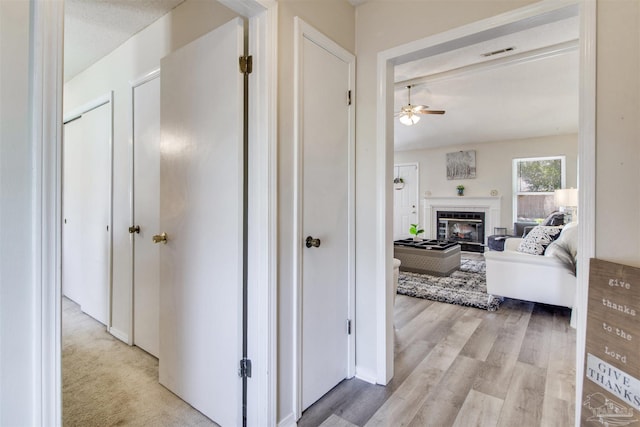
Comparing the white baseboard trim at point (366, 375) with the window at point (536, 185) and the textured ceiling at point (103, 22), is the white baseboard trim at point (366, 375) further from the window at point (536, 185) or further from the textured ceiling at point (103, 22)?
the window at point (536, 185)

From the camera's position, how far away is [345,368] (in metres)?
1.99

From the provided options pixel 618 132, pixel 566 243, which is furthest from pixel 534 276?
pixel 618 132

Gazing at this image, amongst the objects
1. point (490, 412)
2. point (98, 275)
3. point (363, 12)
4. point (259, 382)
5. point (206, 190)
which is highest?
point (363, 12)

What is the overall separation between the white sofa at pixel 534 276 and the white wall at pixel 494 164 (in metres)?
3.70

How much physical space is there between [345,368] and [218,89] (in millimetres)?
1808

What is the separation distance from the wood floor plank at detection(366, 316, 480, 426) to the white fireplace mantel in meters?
4.62

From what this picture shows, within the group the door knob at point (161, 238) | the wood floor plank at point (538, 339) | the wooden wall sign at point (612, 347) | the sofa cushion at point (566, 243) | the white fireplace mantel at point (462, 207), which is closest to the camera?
the wooden wall sign at point (612, 347)

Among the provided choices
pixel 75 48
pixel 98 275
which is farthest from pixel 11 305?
pixel 75 48

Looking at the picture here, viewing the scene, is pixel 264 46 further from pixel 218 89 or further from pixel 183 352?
pixel 183 352

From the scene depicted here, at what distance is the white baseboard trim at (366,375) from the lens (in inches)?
77.2

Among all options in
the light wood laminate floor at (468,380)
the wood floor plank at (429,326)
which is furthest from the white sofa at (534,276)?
the wood floor plank at (429,326)

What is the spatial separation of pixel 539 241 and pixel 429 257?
1485mm

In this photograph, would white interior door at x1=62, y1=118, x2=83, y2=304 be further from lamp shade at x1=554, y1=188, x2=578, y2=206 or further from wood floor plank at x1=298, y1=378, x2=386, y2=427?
lamp shade at x1=554, y1=188, x2=578, y2=206

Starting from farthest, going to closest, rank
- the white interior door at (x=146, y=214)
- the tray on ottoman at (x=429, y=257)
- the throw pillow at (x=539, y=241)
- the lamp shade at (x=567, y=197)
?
the lamp shade at (x=567, y=197) → the tray on ottoman at (x=429, y=257) → the throw pillow at (x=539, y=241) → the white interior door at (x=146, y=214)
